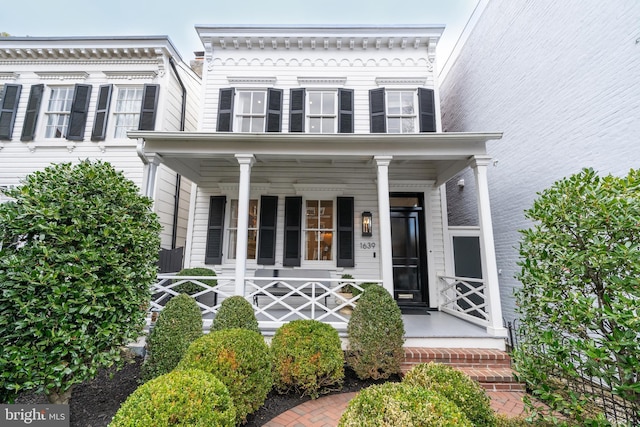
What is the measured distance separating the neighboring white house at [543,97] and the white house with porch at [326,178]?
47.1 inches

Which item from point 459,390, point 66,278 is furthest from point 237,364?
point 459,390

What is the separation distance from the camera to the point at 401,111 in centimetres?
712

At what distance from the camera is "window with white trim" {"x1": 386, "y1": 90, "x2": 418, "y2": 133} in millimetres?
7035

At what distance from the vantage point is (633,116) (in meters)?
3.77

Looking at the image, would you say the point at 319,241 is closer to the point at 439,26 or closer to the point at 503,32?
the point at 439,26

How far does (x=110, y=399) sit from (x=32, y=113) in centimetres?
787

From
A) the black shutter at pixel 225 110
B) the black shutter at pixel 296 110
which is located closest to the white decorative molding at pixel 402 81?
the black shutter at pixel 296 110

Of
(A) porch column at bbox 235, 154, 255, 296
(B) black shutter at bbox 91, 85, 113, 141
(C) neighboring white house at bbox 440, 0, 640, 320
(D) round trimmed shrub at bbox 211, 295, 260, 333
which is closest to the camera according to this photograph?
(D) round trimmed shrub at bbox 211, 295, 260, 333

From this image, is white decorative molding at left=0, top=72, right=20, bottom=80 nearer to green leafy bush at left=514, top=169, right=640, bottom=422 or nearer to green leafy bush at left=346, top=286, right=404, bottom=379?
green leafy bush at left=346, top=286, right=404, bottom=379

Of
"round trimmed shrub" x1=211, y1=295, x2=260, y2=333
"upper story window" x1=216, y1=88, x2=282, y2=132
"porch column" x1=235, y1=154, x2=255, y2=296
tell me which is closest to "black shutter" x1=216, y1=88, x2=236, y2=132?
"upper story window" x1=216, y1=88, x2=282, y2=132

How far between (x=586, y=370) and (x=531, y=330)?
42 centimetres

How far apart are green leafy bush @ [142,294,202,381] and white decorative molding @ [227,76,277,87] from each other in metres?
5.82

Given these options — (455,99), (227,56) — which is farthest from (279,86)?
(455,99)

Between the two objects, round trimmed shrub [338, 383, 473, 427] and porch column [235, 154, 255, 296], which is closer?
round trimmed shrub [338, 383, 473, 427]
